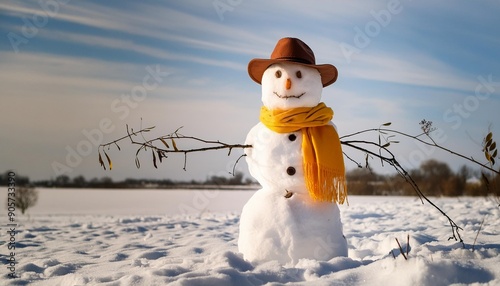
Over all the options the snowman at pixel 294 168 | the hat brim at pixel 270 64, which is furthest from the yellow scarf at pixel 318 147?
the hat brim at pixel 270 64

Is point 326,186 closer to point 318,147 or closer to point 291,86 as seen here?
point 318,147

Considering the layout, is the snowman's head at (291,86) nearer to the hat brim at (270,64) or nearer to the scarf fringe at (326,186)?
the hat brim at (270,64)

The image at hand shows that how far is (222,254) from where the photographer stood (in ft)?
11.1

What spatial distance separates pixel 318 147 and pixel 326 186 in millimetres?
323

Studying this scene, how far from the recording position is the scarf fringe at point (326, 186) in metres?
3.51

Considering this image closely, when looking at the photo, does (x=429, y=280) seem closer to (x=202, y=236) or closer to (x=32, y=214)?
(x=202, y=236)

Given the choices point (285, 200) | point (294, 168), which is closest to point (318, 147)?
point (294, 168)

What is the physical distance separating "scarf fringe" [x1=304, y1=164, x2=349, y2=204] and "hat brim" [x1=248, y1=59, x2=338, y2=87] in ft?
2.91

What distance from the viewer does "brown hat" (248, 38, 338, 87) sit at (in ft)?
12.3

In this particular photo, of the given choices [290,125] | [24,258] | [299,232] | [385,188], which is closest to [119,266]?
[24,258]

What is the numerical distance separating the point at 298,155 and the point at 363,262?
3.17ft

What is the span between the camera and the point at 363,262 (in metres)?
3.29

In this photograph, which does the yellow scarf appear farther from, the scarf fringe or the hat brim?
the hat brim

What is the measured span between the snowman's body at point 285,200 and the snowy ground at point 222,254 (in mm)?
151
